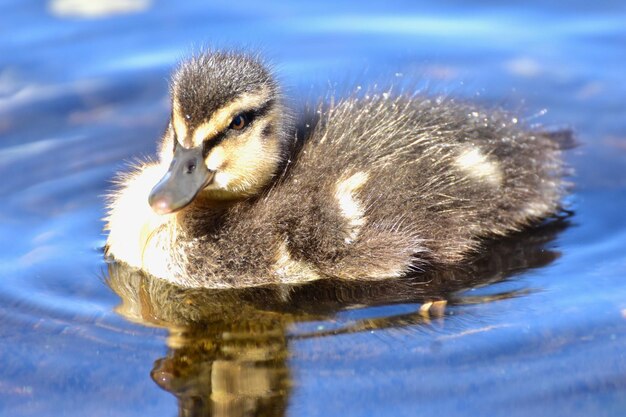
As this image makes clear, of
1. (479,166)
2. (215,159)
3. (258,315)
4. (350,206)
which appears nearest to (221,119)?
(215,159)

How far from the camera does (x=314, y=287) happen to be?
163 inches

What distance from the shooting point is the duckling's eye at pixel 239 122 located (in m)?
3.98

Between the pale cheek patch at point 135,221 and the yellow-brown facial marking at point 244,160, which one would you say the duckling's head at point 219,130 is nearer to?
the yellow-brown facial marking at point 244,160

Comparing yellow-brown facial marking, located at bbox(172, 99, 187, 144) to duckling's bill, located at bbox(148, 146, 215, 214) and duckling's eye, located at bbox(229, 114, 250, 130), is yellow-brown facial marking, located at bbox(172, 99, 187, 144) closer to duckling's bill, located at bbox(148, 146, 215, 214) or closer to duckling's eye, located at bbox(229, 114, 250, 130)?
duckling's bill, located at bbox(148, 146, 215, 214)

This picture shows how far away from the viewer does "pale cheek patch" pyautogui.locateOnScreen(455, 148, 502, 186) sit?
431cm

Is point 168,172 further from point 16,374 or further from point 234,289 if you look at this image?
point 16,374

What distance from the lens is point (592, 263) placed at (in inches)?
170

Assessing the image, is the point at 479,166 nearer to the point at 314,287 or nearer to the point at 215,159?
the point at 314,287

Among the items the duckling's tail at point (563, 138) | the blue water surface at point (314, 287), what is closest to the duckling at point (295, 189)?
the blue water surface at point (314, 287)

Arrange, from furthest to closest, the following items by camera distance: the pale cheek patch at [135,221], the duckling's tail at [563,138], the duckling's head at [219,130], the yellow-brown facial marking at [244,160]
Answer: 1. the duckling's tail at [563,138]
2. the pale cheek patch at [135,221]
3. the yellow-brown facial marking at [244,160]
4. the duckling's head at [219,130]

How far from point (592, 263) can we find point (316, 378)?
4.10 ft

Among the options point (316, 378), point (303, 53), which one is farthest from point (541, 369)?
point (303, 53)

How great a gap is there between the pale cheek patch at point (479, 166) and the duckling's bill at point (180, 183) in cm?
96

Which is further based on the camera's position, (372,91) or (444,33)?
(444,33)
